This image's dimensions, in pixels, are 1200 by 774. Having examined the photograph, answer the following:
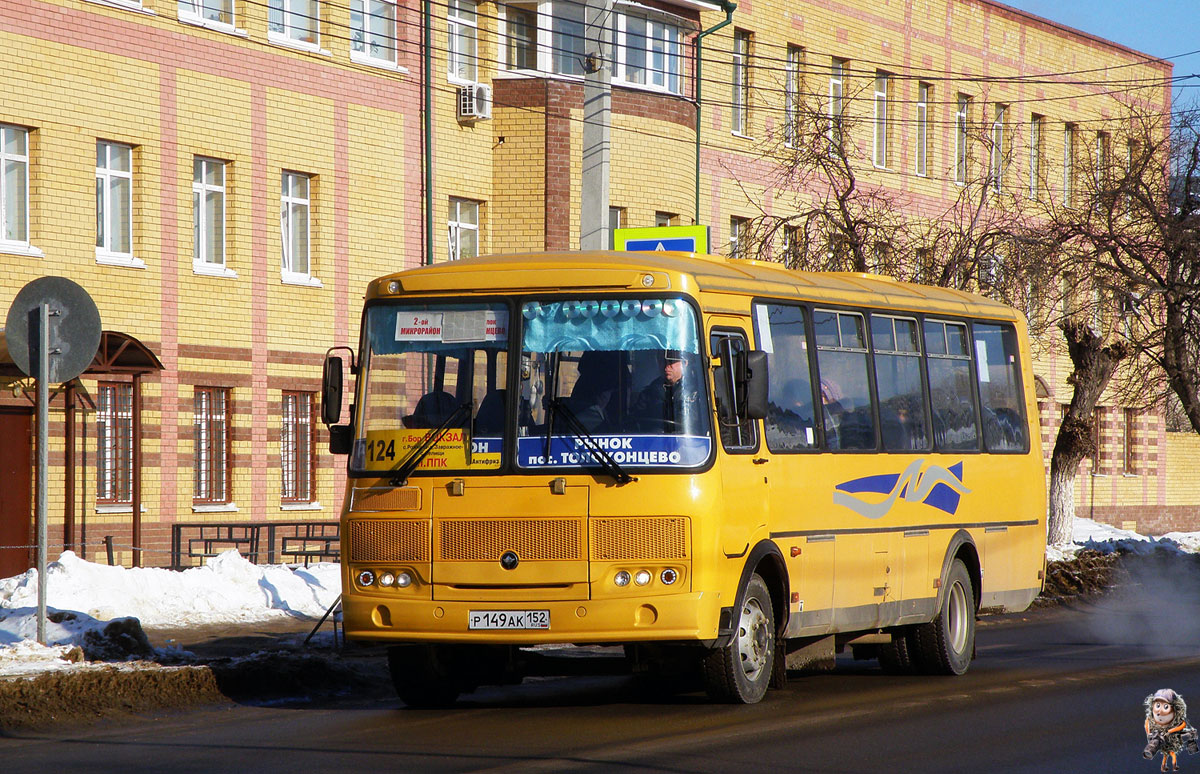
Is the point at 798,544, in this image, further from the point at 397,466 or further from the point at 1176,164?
the point at 1176,164

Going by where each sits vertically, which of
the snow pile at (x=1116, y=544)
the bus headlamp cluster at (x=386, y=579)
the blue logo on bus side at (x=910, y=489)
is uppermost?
the blue logo on bus side at (x=910, y=489)

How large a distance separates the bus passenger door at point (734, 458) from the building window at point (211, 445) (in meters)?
15.5

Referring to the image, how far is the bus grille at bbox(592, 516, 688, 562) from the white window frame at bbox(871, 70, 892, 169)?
29.6m

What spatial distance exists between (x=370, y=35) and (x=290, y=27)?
5.51 feet

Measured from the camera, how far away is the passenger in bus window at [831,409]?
517 inches

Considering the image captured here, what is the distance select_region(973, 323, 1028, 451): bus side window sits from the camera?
1591 centimetres

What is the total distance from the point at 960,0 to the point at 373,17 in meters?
18.6

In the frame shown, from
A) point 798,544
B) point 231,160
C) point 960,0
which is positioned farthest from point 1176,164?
point 798,544

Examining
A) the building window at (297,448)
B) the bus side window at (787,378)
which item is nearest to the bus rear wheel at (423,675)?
the bus side window at (787,378)

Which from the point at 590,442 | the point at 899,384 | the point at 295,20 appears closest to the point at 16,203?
the point at 295,20

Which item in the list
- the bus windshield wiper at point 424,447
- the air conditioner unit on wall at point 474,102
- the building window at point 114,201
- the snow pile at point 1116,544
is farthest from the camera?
the air conditioner unit on wall at point 474,102

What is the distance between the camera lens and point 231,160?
2636 centimetres

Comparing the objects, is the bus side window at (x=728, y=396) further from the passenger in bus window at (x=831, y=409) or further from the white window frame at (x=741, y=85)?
the white window frame at (x=741, y=85)

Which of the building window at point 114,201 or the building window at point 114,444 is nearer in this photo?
the building window at point 114,444
